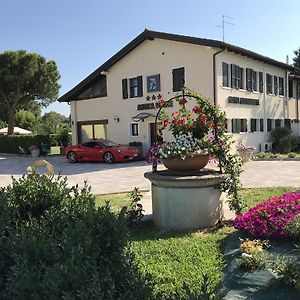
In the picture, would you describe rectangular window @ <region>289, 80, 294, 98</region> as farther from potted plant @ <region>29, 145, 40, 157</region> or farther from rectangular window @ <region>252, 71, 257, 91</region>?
potted plant @ <region>29, 145, 40, 157</region>

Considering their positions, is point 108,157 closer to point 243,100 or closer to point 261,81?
point 243,100

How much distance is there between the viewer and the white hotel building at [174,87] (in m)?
20.7

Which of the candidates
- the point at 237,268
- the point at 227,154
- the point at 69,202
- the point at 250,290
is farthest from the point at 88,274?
A: the point at 227,154

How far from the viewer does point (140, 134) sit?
23562 mm

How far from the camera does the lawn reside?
4127 mm

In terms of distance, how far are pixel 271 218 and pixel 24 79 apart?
117 feet

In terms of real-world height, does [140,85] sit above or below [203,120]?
above

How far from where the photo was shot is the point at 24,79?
37.4 metres

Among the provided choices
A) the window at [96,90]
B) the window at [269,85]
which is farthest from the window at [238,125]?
the window at [96,90]

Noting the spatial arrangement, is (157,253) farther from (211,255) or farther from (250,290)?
(250,290)

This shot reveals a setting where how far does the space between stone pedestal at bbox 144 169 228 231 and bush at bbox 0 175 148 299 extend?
108 inches

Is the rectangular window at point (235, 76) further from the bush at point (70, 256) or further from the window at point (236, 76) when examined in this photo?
the bush at point (70, 256)

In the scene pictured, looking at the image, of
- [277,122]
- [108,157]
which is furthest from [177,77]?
[277,122]

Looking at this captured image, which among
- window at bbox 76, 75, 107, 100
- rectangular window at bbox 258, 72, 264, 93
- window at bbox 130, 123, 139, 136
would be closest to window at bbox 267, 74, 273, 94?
rectangular window at bbox 258, 72, 264, 93
